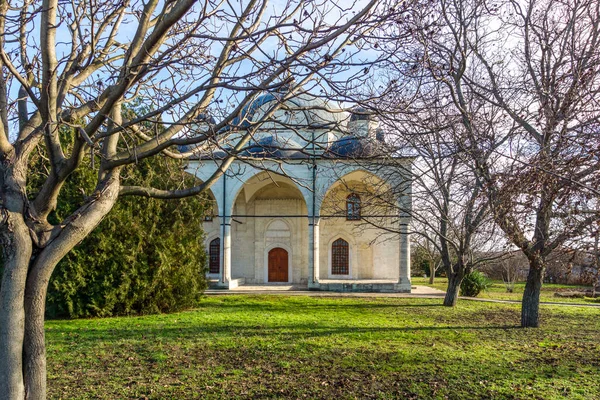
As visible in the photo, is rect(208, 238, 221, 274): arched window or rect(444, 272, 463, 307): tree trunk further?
rect(208, 238, 221, 274): arched window

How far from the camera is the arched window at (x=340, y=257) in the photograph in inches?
1014

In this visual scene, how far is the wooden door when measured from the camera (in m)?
25.5

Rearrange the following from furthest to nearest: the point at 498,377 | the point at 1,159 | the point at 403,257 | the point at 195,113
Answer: the point at 403,257 → the point at 498,377 → the point at 195,113 → the point at 1,159

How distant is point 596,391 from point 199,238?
9.95 metres

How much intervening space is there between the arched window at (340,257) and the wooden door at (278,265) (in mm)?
2479

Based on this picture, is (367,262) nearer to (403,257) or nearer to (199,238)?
(403,257)

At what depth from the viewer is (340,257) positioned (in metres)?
25.8

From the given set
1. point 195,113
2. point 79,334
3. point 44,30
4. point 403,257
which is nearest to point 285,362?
point 195,113

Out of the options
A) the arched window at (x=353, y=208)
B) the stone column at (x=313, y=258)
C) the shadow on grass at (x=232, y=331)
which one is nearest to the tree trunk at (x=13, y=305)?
the shadow on grass at (x=232, y=331)

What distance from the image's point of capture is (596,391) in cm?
553

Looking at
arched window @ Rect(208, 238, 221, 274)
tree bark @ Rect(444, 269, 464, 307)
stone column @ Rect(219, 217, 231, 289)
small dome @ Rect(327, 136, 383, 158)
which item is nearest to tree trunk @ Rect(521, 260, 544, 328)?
small dome @ Rect(327, 136, 383, 158)

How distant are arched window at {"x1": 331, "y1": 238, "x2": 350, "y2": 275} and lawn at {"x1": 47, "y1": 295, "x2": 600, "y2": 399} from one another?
13.7 m

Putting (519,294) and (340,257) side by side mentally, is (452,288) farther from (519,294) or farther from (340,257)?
(340,257)

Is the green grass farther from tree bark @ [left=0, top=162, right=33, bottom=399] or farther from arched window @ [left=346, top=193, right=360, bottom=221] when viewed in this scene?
tree bark @ [left=0, top=162, right=33, bottom=399]
